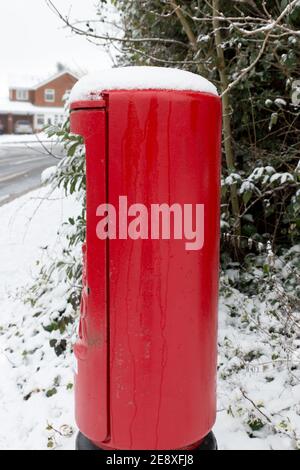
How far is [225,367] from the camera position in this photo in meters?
2.75

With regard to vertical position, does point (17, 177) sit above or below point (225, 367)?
above

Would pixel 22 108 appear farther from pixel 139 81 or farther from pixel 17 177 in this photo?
pixel 139 81

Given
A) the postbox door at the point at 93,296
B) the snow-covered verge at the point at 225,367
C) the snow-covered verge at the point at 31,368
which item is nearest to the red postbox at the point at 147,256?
the postbox door at the point at 93,296

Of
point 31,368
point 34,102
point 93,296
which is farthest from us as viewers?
point 34,102

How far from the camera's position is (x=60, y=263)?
11.9ft

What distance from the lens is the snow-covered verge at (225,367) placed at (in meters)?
2.31

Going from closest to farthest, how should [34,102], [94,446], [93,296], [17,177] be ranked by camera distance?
[93,296]
[94,446]
[17,177]
[34,102]

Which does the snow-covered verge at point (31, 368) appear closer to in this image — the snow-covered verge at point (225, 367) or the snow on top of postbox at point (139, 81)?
the snow-covered verge at point (225, 367)

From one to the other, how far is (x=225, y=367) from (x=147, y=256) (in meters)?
1.49

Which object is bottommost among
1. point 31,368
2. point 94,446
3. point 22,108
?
point 31,368

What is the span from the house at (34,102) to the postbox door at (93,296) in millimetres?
46171

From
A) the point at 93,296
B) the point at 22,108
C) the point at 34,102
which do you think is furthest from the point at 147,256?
the point at 34,102

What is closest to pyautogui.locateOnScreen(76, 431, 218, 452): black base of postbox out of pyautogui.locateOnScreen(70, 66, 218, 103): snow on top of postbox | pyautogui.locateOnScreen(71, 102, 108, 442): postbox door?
pyautogui.locateOnScreen(71, 102, 108, 442): postbox door
